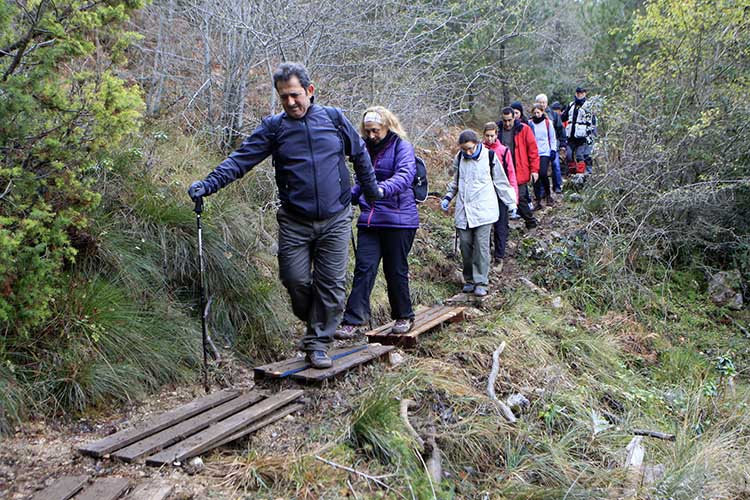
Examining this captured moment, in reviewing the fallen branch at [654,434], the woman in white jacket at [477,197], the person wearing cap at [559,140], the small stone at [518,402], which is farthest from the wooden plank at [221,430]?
the person wearing cap at [559,140]

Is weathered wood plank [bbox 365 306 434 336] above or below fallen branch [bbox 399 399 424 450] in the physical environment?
above

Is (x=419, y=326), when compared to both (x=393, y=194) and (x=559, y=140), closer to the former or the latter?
(x=393, y=194)

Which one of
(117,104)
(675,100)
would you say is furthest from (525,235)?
(117,104)

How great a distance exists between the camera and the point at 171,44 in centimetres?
993

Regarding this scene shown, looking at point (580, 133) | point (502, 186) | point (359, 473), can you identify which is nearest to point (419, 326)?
point (502, 186)

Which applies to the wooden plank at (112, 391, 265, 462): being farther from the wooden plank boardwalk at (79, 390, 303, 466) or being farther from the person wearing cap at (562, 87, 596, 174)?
the person wearing cap at (562, 87, 596, 174)

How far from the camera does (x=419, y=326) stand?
660cm

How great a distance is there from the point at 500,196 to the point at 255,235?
3.31 m

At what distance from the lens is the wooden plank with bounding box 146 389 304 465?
3.81 m

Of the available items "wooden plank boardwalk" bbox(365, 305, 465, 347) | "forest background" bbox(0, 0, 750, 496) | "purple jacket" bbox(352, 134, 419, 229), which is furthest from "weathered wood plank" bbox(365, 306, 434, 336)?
"purple jacket" bbox(352, 134, 419, 229)

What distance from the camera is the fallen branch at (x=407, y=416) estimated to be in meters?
4.39

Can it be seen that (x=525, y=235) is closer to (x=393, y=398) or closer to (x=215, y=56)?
(x=215, y=56)

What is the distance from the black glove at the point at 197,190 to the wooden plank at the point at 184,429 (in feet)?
5.00

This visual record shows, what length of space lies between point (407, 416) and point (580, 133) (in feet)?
32.4
